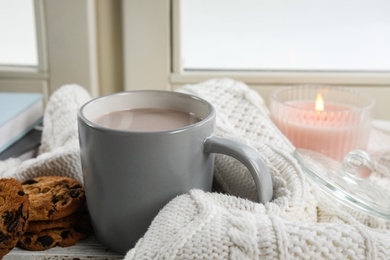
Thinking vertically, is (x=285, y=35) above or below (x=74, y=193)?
above

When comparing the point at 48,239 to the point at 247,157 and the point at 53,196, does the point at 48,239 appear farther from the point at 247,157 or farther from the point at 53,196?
the point at 247,157

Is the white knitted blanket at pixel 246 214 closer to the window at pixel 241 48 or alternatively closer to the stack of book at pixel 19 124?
the stack of book at pixel 19 124

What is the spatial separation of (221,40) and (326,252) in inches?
18.2

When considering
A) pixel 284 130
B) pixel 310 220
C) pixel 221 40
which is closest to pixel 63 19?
pixel 221 40

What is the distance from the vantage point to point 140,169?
406mm

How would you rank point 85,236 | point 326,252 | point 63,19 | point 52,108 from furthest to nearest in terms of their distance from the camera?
point 63,19
point 52,108
point 85,236
point 326,252

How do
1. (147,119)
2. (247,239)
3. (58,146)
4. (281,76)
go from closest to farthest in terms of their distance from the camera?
(247,239) < (147,119) < (58,146) < (281,76)

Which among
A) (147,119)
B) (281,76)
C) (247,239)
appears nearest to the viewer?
(247,239)

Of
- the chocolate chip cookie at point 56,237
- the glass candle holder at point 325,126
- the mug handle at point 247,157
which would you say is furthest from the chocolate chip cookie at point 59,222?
the glass candle holder at point 325,126

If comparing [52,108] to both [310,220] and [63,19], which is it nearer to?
[63,19]

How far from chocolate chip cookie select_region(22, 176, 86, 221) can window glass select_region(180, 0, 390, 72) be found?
0.33m

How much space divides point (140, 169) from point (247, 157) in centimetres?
9

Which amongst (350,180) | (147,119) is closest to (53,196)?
(147,119)

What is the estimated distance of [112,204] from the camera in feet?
1.39
